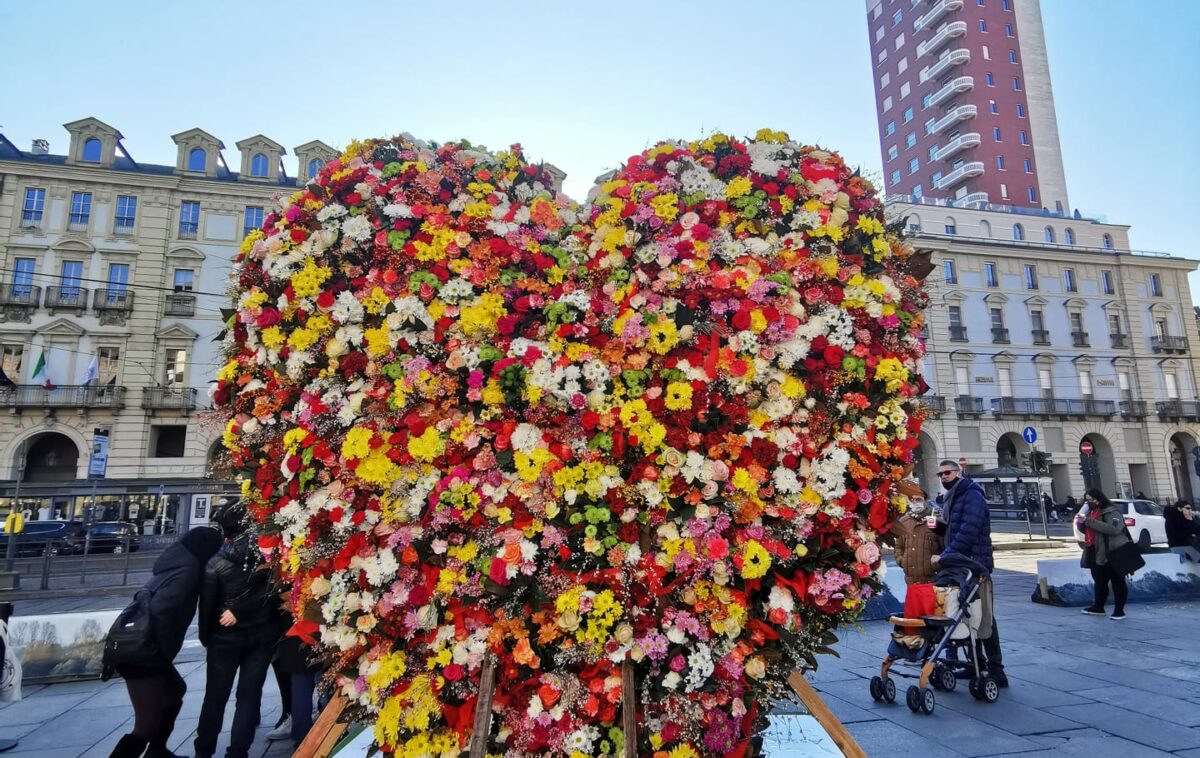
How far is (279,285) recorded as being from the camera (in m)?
2.90

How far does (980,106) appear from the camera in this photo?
46.4 m

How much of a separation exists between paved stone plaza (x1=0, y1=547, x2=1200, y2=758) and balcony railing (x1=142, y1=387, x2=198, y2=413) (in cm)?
2234

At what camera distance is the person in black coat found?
407cm

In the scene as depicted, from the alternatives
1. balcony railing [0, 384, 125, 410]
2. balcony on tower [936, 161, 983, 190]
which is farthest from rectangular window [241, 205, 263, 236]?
balcony on tower [936, 161, 983, 190]

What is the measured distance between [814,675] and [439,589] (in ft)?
16.9

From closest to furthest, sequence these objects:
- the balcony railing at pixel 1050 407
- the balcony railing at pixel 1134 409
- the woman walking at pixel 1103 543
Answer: the woman walking at pixel 1103 543 → the balcony railing at pixel 1050 407 → the balcony railing at pixel 1134 409

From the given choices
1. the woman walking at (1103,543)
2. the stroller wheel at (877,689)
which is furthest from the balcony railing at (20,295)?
the woman walking at (1103,543)

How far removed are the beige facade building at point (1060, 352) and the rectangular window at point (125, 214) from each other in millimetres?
38903

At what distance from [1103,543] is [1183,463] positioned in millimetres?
43483

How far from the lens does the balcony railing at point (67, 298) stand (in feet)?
90.0

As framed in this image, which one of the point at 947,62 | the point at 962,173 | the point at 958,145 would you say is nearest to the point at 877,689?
the point at 962,173

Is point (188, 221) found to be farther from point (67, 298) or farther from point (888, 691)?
point (888, 691)

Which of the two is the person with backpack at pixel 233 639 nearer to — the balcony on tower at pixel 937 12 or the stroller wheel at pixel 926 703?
the stroller wheel at pixel 926 703

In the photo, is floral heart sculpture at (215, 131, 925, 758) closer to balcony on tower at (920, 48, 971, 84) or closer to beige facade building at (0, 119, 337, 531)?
beige facade building at (0, 119, 337, 531)
